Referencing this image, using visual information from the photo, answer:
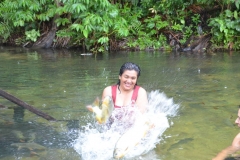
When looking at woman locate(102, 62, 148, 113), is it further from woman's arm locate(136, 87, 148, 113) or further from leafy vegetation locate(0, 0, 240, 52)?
leafy vegetation locate(0, 0, 240, 52)

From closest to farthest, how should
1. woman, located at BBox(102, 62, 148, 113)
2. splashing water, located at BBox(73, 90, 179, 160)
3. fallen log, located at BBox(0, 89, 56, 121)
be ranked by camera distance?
splashing water, located at BBox(73, 90, 179, 160), fallen log, located at BBox(0, 89, 56, 121), woman, located at BBox(102, 62, 148, 113)

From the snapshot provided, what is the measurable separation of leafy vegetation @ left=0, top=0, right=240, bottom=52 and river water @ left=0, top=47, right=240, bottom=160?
1663 mm

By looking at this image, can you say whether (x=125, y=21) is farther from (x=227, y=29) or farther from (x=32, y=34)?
(x=32, y=34)

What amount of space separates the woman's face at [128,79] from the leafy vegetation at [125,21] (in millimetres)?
8138

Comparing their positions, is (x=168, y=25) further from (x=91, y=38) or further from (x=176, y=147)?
(x=176, y=147)

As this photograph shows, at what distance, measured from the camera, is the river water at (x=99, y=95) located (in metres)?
4.54

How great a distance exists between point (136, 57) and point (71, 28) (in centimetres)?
297

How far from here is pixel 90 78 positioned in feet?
28.0

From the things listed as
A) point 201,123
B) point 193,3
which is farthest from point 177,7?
point 201,123

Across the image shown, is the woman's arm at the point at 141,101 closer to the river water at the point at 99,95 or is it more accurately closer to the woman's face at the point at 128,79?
the woman's face at the point at 128,79

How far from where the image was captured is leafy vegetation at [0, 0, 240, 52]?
1285 cm

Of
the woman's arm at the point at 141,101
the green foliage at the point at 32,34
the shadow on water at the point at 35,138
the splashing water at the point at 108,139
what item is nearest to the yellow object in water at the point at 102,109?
the splashing water at the point at 108,139

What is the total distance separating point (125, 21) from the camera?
13422 mm

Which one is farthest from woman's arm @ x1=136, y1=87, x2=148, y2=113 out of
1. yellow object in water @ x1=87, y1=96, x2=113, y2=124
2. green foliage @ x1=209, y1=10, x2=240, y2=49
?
green foliage @ x1=209, y1=10, x2=240, y2=49
